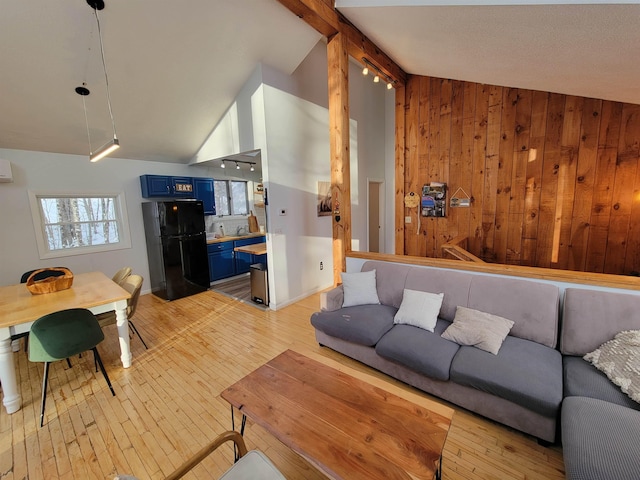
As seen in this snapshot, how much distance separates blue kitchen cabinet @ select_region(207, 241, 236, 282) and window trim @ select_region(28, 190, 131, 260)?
1.34m

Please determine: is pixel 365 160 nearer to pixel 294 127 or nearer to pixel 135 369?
pixel 294 127

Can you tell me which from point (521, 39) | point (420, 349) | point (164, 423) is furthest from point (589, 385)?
point (164, 423)

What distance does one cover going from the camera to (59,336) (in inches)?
81.0

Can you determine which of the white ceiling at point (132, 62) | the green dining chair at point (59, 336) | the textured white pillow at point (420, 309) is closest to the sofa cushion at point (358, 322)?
the textured white pillow at point (420, 309)

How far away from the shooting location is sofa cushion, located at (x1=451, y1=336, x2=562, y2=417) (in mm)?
1569

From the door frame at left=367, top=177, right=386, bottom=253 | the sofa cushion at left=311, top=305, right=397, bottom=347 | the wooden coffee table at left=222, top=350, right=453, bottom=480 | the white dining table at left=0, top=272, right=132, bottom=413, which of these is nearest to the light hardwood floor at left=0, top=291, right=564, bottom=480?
the white dining table at left=0, top=272, right=132, bottom=413

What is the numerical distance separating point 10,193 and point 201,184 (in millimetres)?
2453

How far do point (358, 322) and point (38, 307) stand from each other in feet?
9.04

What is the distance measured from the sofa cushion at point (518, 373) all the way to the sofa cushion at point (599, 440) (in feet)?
0.42

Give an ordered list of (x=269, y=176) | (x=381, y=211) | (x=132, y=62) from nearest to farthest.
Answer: (x=132, y=62), (x=269, y=176), (x=381, y=211)

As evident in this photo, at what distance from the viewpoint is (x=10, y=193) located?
353 cm

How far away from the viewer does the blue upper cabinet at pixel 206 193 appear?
5070 mm

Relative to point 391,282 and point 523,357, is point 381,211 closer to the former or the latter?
point 391,282

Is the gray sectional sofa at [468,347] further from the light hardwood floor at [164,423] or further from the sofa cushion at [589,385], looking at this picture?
the light hardwood floor at [164,423]
